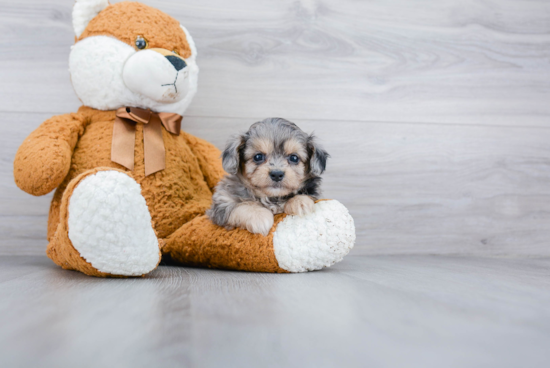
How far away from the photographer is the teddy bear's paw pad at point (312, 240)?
3.59ft

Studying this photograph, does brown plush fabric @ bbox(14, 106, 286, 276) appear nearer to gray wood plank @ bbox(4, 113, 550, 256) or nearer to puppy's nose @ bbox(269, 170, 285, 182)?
puppy's nose @ bbox(269, 170, 285, 182)

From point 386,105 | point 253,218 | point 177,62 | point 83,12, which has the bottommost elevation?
point 253,218

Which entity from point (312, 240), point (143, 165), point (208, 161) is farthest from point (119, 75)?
point (312, 240)

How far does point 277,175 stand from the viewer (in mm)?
1163

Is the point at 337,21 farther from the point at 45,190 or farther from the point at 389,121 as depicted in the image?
the point at 45,190

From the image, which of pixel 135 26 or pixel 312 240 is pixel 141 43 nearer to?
pixel 135 26

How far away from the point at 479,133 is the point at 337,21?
825 mm

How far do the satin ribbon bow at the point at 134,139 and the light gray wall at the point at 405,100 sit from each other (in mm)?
378


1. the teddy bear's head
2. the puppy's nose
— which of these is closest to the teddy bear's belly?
the teddy bear's head

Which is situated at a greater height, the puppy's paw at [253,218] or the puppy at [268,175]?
the puppy at [268,175]

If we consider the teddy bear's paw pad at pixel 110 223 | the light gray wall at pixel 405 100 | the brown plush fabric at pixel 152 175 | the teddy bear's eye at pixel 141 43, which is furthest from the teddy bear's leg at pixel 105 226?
the light gray wall at pixel 405 100

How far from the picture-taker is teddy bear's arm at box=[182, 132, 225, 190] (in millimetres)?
1521

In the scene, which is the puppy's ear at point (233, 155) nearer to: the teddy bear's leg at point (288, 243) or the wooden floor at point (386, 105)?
the teddy bear's leg at point (288, 243)

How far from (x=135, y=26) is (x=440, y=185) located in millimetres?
1411
